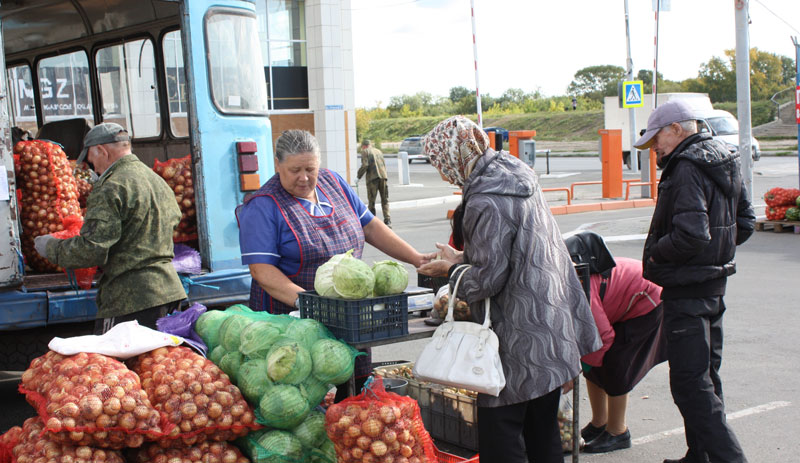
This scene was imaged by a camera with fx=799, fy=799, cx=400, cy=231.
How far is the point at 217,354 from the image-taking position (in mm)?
3816

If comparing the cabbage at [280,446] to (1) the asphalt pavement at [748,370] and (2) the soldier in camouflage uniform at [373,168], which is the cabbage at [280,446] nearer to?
(1) the asphalt pavement at [748,370]

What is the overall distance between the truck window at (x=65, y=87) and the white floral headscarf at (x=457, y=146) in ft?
19.8

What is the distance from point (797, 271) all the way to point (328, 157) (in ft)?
48.5

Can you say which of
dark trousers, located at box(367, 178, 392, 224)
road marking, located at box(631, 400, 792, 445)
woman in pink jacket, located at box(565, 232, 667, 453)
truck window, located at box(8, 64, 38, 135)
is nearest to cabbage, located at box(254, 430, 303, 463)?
woman in pink jacket, located at box(565, 232, 667, 453)

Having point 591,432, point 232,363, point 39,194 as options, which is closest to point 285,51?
point 39,194

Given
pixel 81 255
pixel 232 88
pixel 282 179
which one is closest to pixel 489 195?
pixel 282 179

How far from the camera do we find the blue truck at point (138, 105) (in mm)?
5340

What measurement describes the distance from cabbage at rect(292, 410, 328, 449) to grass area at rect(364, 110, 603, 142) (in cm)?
5356

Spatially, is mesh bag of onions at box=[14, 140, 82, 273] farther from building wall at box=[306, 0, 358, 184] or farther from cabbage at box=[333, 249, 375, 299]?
building wall at box=[306, 0, 358, 184]

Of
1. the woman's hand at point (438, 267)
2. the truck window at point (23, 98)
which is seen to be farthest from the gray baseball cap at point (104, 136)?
the truck window at point (23, 98)

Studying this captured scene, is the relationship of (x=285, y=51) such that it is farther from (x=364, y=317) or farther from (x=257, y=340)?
(x=364, y=317)

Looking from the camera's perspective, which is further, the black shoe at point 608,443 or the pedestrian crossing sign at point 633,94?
the pedestrian crossing sign at point 633,94

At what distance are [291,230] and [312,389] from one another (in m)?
0.89

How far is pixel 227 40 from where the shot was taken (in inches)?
240
